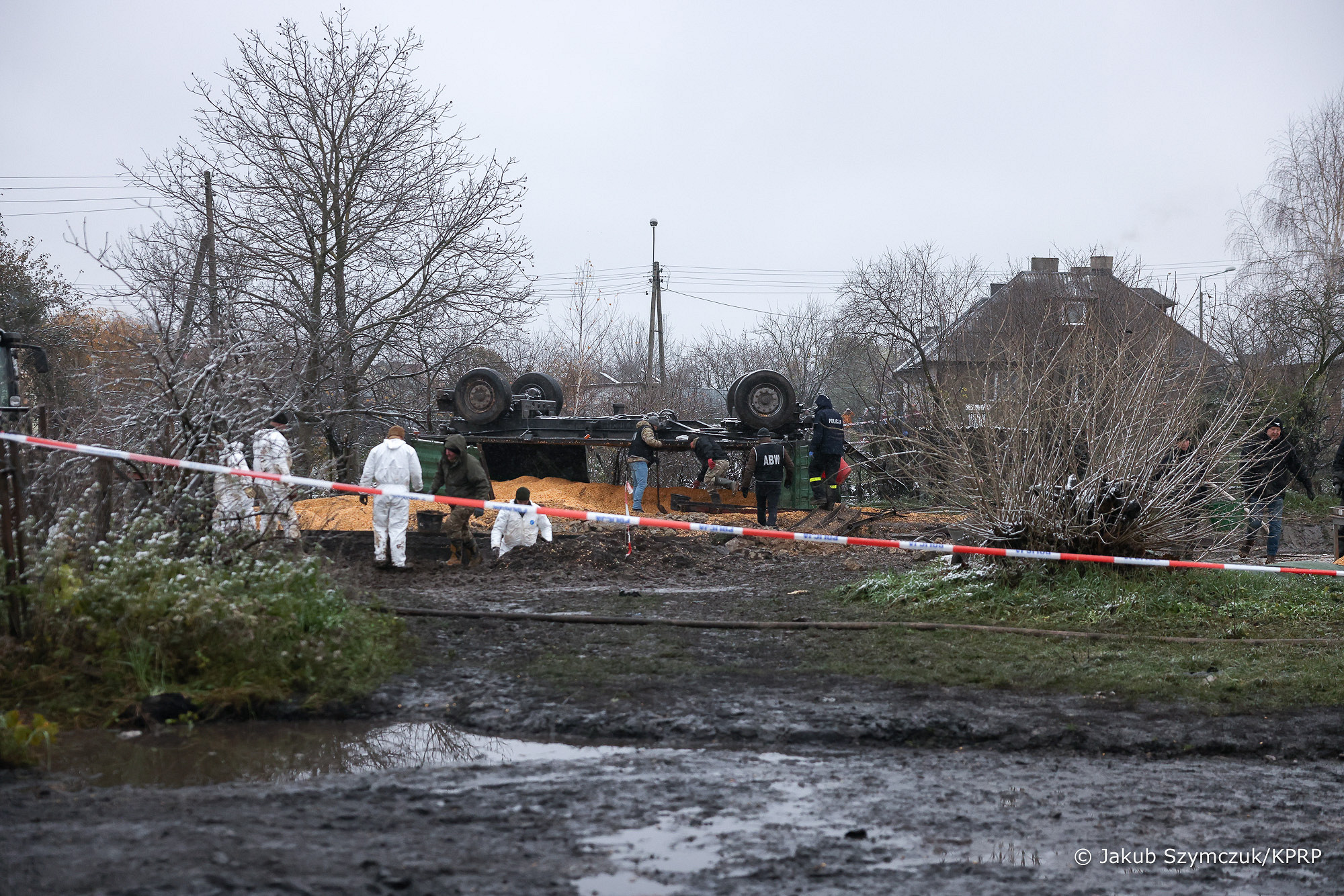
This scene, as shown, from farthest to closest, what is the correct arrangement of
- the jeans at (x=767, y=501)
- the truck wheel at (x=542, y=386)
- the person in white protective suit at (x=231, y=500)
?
the truck wheel at (x=542, y=386)
the jeans at (x=767, y=501)
the person in white protective suit at (x=231, y=500)

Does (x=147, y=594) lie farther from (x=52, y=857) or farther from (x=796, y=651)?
(x=796, y=651)

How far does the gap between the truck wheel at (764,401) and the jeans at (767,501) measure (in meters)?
2.30

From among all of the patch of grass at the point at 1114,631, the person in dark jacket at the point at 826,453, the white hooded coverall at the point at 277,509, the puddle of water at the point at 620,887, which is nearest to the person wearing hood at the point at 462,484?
the white hooded coverall at the point at 277,509

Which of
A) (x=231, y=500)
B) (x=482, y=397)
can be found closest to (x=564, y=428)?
(x=482, y=397)

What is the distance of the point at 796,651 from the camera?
7211 millimetres

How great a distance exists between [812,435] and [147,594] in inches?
511

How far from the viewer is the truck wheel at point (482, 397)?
18625mm

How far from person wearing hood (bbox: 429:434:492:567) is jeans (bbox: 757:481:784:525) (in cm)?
423

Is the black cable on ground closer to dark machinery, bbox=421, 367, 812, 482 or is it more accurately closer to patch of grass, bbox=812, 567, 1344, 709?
patch of grass, bbox=812, 567, 1344, 709

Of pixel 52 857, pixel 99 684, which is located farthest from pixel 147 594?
pixel 52 857

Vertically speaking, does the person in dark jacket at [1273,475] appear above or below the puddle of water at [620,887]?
above

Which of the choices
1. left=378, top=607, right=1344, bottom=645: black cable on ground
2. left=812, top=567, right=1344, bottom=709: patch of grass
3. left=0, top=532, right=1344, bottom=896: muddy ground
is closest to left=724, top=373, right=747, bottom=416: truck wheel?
left=812, top=567, right=1344, bottom=709: patch of grass

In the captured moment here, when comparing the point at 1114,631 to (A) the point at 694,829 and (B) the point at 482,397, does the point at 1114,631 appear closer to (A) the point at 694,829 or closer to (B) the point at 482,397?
(A) the point at 694,829

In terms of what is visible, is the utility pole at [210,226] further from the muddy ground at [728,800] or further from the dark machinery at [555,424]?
the muddy ground at [728,800]
